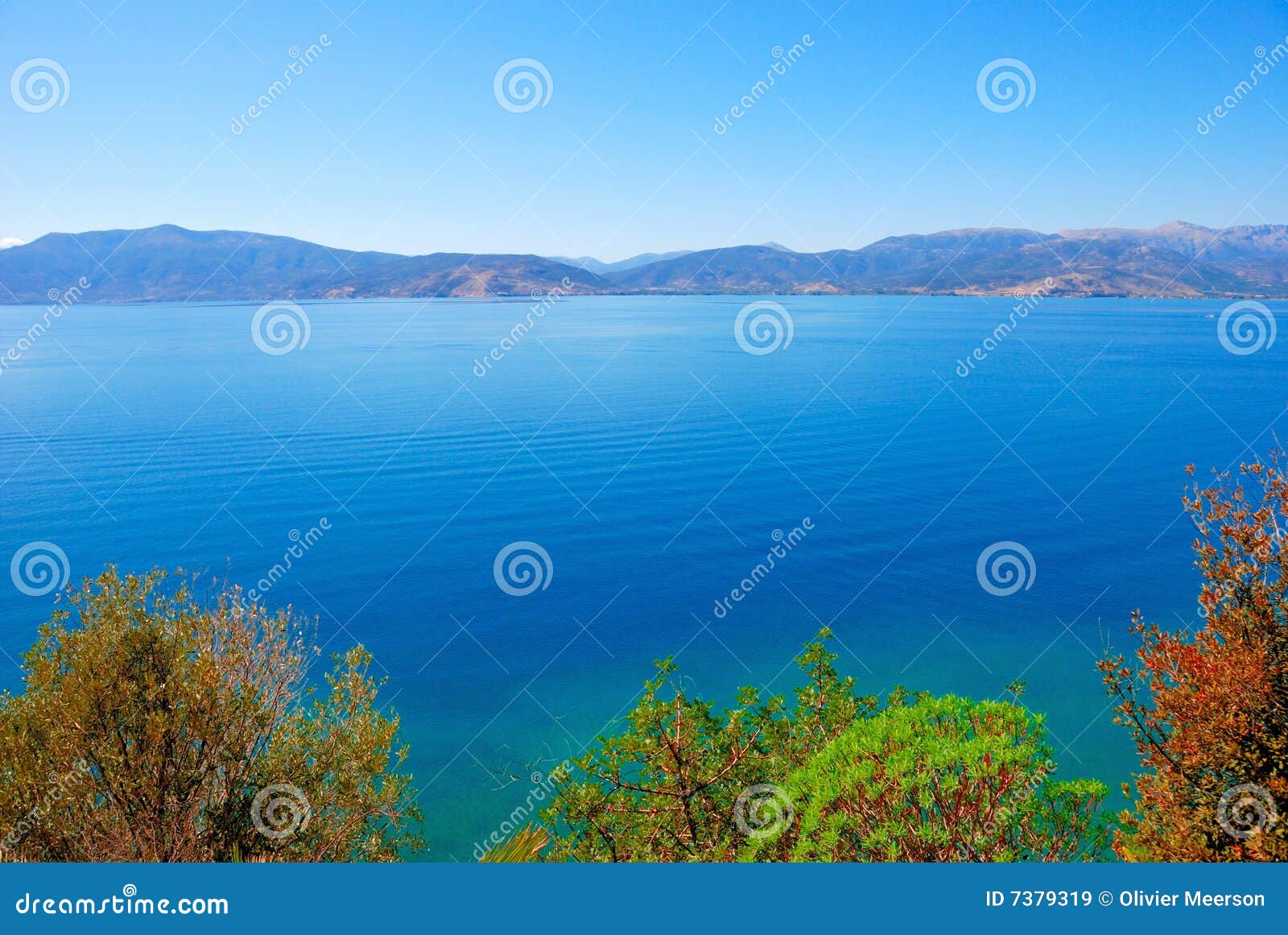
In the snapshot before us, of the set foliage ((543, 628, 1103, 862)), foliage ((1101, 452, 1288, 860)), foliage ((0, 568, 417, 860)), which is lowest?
foliage ((0, 568, 417, 860))

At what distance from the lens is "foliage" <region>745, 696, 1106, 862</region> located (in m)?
6.22

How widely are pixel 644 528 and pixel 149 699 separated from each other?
1007 inches

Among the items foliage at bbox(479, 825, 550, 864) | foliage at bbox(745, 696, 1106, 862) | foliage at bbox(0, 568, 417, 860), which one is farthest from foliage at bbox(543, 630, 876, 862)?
foliage at bbox(0, 568, 417, 860)

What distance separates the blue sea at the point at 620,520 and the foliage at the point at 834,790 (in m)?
8.86

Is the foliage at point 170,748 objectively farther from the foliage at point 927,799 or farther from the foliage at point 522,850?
the foliage at point 927,799

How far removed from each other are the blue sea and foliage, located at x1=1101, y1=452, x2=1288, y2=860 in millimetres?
13421

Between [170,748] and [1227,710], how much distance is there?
10.5 meters

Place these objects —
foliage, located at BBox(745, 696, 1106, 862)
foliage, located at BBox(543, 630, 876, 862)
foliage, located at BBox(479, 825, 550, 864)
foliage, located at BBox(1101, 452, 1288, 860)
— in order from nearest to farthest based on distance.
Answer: foliage, located at BBox(1101, 452, 1288, 860), foliage, located at BBox(745, 696, 1106, 862), foliage, located at BBox(479, 825, 550, 864), foliage, located at BBox(543, 630, 876, 862)

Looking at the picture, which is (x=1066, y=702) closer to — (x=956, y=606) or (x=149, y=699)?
(x=956, y=606)

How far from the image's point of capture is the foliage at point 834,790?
248 inches

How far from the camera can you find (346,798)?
10.1 meters

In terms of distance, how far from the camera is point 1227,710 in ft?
20.0

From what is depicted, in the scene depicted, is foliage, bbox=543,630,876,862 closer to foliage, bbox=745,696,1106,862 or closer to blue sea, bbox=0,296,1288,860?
foliage, bbox=745,696,1106,862

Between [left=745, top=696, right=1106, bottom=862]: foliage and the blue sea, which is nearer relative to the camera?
[left=745, top=696, right=1106, bottom=862]: foliage
